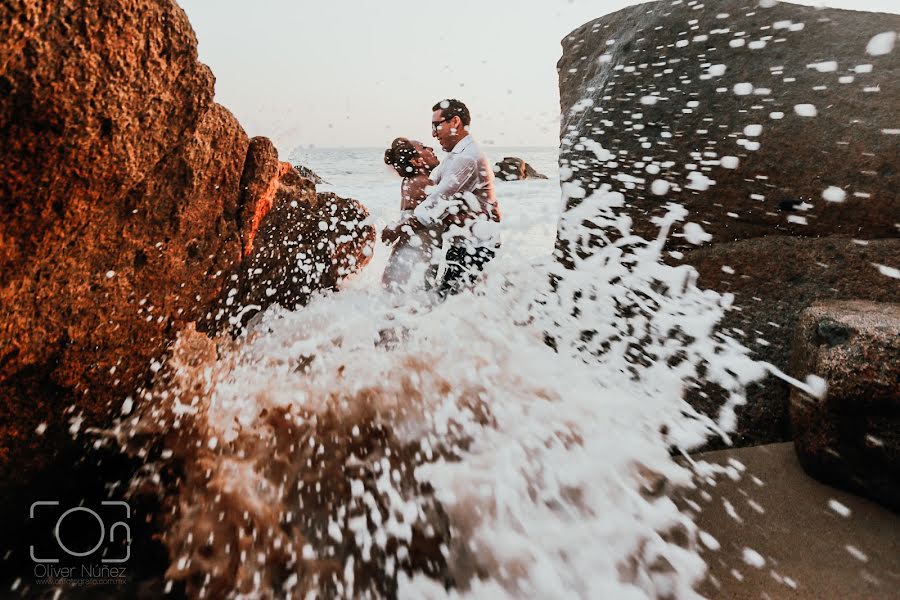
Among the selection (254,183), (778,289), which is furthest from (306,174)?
(778,289)

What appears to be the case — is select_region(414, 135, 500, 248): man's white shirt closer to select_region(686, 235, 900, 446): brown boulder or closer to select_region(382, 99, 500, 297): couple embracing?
select_region(382, 99, 500, 297): couple embracing

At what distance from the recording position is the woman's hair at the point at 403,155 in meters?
3.58

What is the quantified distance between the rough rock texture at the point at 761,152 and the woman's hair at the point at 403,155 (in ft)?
4.31

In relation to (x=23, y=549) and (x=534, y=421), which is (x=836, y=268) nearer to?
(x=534, y=421)

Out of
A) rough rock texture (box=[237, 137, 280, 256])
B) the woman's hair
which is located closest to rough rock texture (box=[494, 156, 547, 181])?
the woman's hair

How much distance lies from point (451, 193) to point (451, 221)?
0.20 metres

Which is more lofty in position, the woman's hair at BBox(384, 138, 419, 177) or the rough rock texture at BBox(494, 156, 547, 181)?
the woman's hair at BBox(384, 138, 419, 177)

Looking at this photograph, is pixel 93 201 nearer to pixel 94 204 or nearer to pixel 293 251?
pixel 94 204

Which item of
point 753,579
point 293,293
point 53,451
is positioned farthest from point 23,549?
point 753,579

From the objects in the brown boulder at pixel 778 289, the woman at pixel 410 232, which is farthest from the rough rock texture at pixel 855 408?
the woman at pixel 410 232

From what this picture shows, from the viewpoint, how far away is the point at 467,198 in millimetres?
3188

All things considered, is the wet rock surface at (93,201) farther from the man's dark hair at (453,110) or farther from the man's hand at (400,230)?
the man's dark hair at (453,110)

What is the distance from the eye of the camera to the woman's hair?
11.7 feet

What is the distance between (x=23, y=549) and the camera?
59.3 inches
